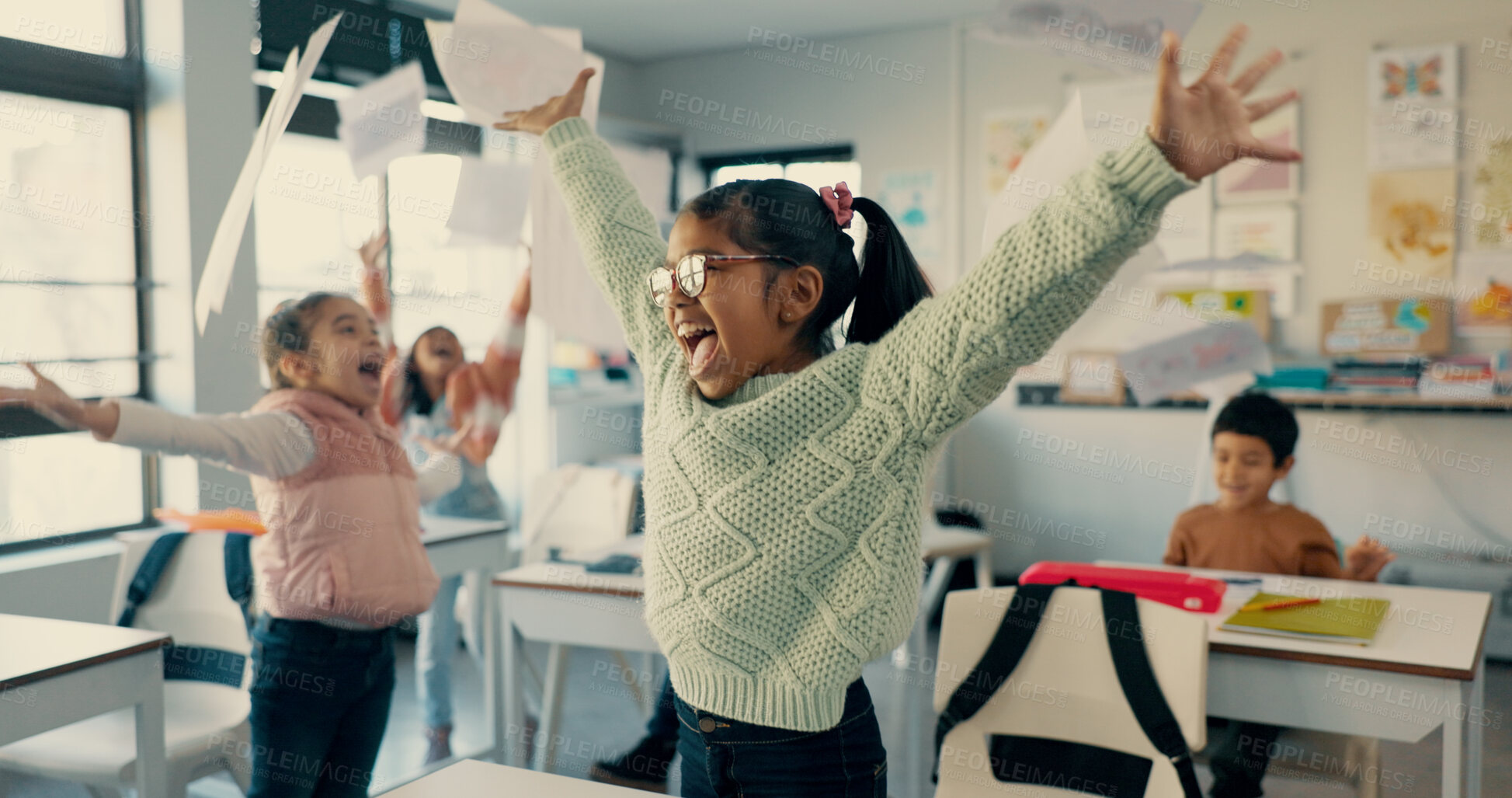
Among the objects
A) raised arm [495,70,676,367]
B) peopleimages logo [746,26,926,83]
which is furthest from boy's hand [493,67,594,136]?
peopleimages logo [746,26,926,83]

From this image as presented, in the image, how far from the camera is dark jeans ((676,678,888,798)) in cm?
108

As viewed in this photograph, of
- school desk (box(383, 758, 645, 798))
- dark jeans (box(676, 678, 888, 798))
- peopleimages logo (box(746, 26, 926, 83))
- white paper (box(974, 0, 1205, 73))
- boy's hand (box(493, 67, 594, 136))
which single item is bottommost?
school desk (box(383, 758, 645, 798))

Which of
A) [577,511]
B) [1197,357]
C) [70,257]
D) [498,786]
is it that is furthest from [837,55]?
[498,786]

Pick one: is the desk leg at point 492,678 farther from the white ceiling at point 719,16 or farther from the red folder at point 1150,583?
the white ceiling at point 719,16

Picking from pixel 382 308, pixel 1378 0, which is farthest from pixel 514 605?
pixel 1378 0

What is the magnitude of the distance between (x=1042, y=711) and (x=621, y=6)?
3823 millimetres

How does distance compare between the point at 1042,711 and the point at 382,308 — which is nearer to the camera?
the point at 1042,711

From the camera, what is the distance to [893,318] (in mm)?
1119

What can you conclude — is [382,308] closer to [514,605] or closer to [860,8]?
[514,605]

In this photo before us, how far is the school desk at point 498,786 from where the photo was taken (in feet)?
3.73

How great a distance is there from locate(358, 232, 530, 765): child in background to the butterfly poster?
11.0ft

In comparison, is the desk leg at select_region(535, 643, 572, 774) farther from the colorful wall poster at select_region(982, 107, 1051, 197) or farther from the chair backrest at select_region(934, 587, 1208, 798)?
the colorful wall poster at select_region(982, 107, 1051, 197)

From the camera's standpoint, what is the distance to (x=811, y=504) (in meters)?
1.04

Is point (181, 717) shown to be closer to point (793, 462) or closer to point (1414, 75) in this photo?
point (793, 462)
